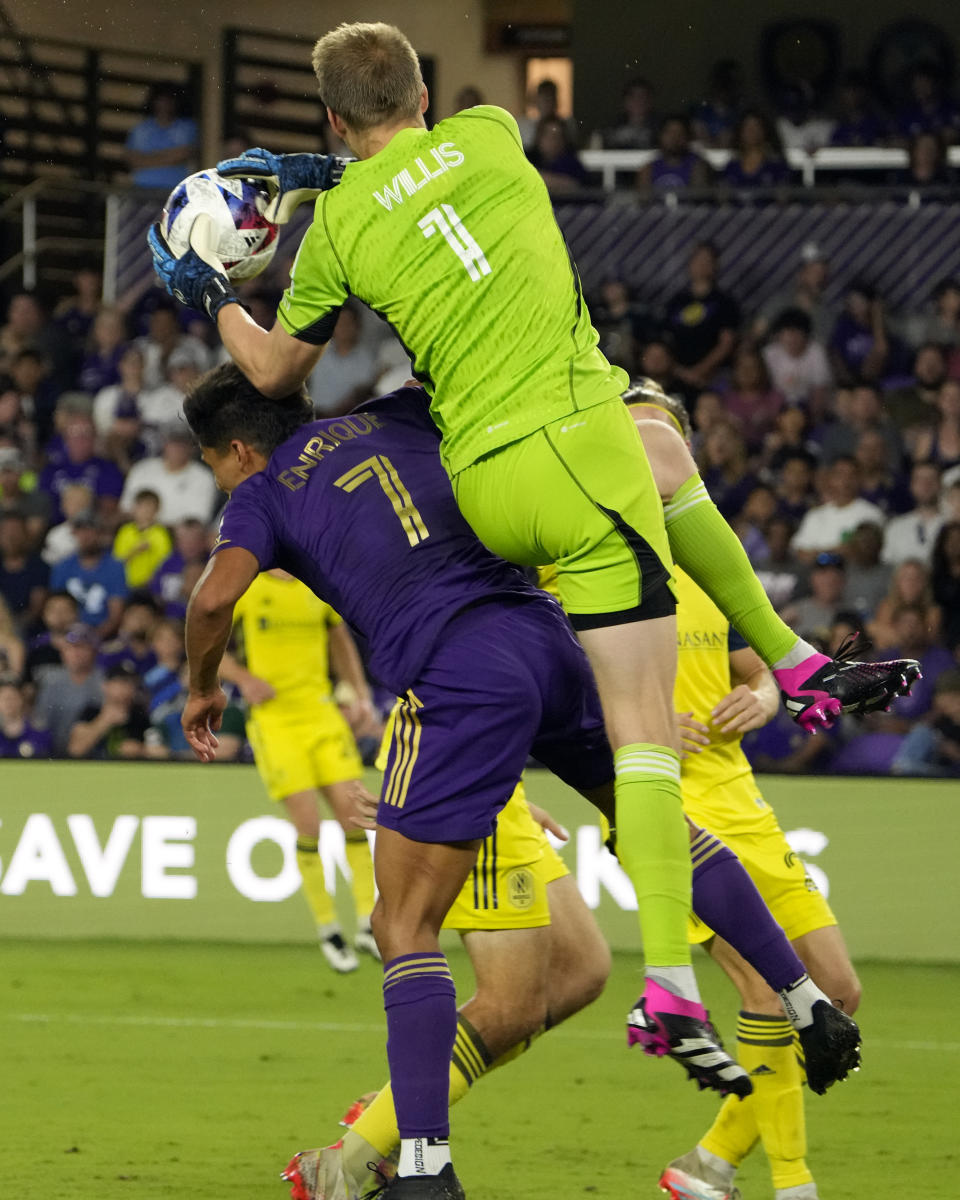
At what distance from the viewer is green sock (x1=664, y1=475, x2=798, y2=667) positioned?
431 cm

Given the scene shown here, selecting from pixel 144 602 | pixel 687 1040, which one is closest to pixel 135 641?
pixel 144 602

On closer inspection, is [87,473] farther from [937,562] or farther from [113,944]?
[937,562]

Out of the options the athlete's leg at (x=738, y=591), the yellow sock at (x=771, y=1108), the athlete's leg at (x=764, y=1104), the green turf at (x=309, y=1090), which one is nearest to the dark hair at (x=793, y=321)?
the green turf at (x=309, y=1090)

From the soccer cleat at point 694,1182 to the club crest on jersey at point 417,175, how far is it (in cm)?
248

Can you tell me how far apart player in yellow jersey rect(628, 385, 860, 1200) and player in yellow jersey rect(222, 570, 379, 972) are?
147 inches

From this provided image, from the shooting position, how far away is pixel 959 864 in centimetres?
918

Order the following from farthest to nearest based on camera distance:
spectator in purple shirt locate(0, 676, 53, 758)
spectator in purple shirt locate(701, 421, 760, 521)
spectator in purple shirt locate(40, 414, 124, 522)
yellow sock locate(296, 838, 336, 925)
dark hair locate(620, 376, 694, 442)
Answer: spectator in purple shirt locate(40, 414, 124, 522)
spectator in purple shirt locate(701, 421, 760, 521)
spectator in purple shirt locate(0, 676, 53, 758)
yellow sock locate(296, 838, 336, 925)
dark hair locate(620, 376, 694, 442)

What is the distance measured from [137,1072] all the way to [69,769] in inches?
133

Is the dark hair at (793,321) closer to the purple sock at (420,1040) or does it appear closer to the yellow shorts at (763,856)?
the yellow shorts at (763,856)

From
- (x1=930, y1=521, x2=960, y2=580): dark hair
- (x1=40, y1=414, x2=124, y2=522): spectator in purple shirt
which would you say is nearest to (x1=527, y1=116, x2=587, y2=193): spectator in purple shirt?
(x1=40, y1=414, x2=124, y2=522): spectator in purple shirt

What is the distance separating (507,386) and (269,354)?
1.78 feet

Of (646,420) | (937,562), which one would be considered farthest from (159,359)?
(646,420)

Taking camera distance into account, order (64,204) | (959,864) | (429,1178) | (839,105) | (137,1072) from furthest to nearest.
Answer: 1. (64,204)
2. (839,105)
3. (959,864)
4. (137,1072)
5. (429,1178)

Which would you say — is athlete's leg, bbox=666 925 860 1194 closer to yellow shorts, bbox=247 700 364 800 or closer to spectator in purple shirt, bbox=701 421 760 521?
yellow shorts, bbox=247 700 364 800
